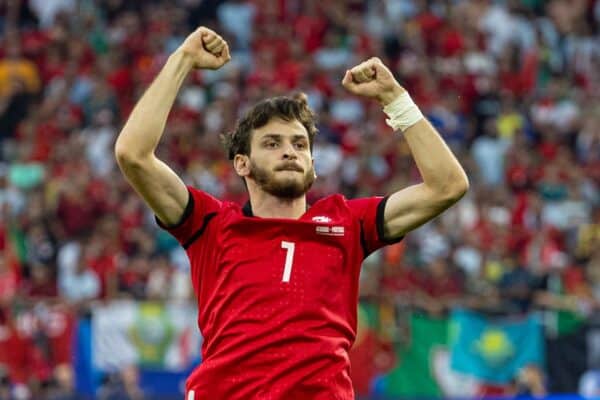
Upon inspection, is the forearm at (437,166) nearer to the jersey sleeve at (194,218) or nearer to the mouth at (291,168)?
the mouth at (291,168)

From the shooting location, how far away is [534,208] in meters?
16.3

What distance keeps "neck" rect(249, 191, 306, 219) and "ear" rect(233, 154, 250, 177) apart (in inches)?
4.5

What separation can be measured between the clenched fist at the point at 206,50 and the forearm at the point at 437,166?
78 centimetres

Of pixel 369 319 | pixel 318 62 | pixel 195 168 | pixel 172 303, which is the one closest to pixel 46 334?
pixel 172 303

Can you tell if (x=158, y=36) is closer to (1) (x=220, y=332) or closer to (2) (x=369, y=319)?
(2) (x=369, y=319)

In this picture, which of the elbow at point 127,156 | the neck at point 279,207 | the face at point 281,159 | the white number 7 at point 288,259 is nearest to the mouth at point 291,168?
the face at point 281,159

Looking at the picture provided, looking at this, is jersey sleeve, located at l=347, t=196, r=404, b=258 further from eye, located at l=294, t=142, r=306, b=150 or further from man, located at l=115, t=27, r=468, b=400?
eye, located at l=294, t=142, r=306, b=150

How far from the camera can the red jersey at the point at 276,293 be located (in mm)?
5359

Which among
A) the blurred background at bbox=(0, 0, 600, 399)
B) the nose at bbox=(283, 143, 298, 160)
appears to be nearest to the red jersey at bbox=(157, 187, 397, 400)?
the nose at bbox=(283, 143, 298, 160)

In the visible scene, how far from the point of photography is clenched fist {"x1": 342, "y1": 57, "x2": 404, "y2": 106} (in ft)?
18.1

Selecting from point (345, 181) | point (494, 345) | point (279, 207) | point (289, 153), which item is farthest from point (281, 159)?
point (345, 181)

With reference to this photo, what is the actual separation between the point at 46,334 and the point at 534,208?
18.7ft

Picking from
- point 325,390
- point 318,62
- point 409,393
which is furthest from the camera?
point 318,62

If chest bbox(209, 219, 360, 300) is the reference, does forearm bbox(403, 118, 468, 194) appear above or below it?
above
